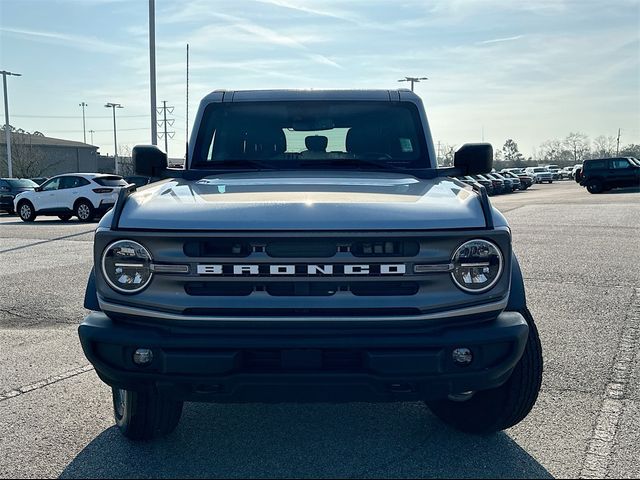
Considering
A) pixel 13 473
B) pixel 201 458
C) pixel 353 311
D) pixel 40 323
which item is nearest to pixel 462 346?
pixel 353 311

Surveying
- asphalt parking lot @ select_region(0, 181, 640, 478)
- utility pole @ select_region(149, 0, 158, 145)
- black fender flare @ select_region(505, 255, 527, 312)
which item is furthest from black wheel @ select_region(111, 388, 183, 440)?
utility pole @ select_region(149, 0, 158, 145)

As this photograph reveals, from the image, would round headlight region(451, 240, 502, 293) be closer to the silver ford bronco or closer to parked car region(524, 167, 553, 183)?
the silver ford bronco

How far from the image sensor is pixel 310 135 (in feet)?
14.9

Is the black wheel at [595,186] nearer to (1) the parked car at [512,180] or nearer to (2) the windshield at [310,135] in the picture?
(1) the parked car at [512,180]

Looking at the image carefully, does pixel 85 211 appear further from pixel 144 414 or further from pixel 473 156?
pixel 144 414

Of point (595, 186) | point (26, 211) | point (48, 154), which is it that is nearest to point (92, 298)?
point (26, 211)

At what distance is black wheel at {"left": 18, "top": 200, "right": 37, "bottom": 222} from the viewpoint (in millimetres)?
21719

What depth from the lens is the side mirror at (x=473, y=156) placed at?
4.38 m

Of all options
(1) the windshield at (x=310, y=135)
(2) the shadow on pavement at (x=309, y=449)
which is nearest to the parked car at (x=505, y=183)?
(1) the windshield at (x=310, y=135)

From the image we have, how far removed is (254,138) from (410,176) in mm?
1140

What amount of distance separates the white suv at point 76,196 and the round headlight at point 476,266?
1867 cm

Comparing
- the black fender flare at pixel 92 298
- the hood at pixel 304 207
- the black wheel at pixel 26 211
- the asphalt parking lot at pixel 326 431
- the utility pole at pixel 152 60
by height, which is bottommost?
the black wheel at pixel 26 211

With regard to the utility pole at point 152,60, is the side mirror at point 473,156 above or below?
below

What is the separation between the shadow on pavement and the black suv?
3444 centimetres
